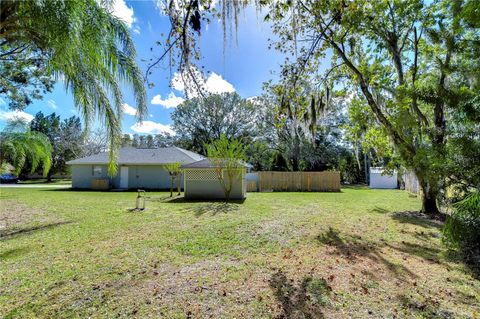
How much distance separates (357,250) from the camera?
5762 mm

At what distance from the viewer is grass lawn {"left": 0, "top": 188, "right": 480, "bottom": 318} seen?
3346 mm

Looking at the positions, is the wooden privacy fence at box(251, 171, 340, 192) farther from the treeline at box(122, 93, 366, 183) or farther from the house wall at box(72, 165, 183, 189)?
the treeline at box(122, 93, 366, 183)

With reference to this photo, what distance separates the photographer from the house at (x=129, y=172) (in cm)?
2108

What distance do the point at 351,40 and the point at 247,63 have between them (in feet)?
20.3

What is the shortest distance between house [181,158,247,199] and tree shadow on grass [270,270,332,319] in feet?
33.9

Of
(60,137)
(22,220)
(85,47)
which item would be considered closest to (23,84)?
(22,220)

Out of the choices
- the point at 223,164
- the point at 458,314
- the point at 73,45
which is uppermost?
the point at 73,45

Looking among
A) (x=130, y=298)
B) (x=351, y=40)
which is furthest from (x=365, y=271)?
(x=351, y=40)

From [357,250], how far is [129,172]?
1936 cm

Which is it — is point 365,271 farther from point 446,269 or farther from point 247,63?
point 247,63

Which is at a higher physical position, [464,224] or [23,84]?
[23,84]

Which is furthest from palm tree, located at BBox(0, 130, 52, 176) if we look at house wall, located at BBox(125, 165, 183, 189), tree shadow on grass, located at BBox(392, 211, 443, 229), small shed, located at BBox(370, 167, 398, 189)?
small shed, located at BBox(370, 167, 398, 189)

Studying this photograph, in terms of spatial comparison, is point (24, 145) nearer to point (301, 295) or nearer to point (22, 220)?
point (22, 220)

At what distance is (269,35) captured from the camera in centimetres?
599
